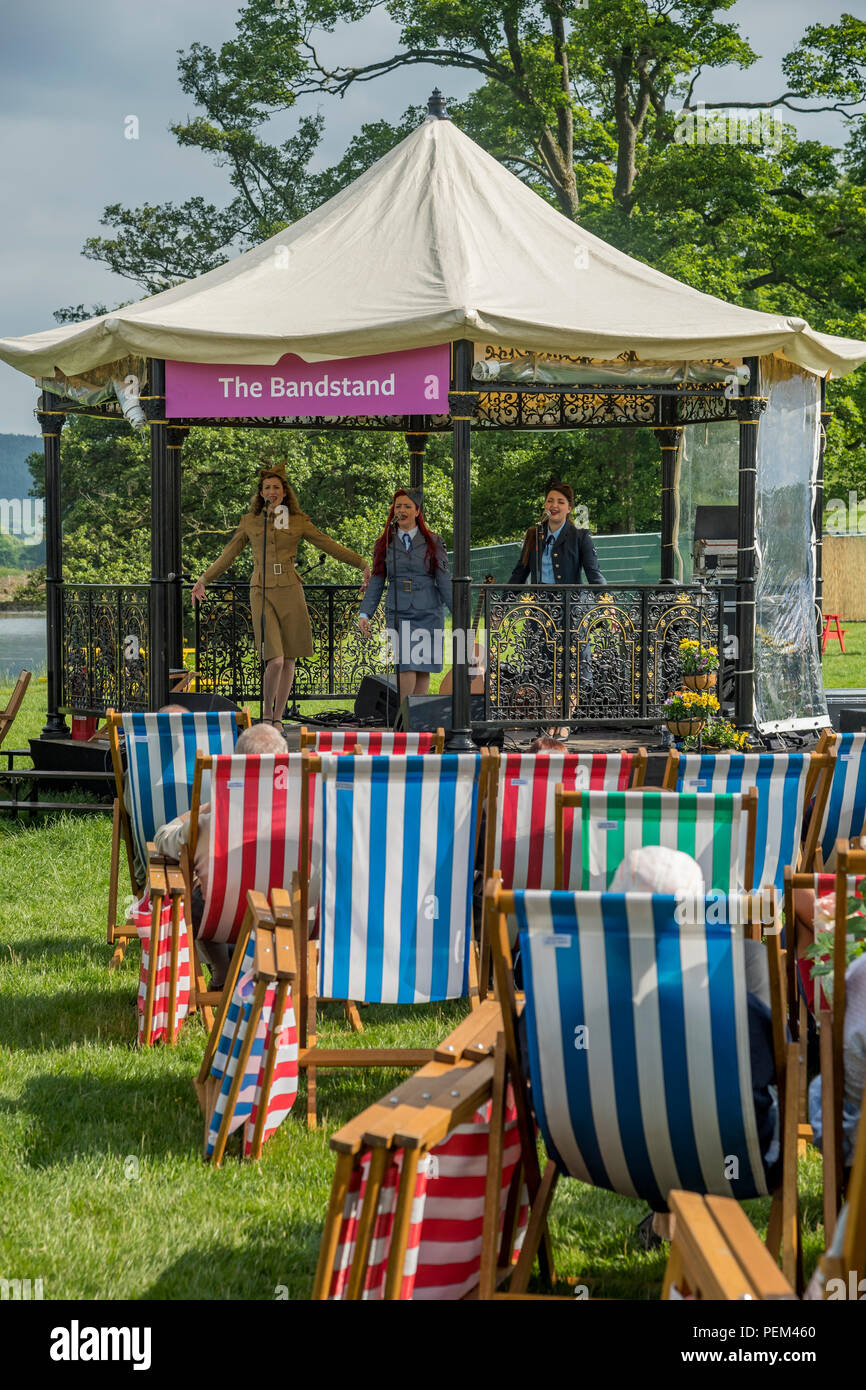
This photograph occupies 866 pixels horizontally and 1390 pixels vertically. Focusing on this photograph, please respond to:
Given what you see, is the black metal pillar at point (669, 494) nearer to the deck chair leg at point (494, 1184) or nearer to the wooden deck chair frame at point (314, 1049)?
the wooden deck chair frame at point (314, 1049)

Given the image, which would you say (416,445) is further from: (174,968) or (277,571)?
(174,968)

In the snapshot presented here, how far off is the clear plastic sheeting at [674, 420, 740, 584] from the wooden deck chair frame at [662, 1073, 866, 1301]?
11477 millimetres

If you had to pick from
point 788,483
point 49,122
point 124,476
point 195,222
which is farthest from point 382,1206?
point 195,222

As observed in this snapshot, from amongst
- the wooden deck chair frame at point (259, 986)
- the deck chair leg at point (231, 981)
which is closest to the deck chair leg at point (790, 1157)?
the wooden deck chair frame at point (259, 986)

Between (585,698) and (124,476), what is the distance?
61.9 ft

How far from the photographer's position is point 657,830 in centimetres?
428

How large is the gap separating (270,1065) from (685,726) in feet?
19.8

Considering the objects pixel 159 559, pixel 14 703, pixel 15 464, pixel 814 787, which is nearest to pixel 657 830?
pixel 814 787

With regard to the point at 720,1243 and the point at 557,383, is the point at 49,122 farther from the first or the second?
the point at 720,1243

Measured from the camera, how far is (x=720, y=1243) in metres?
2.07

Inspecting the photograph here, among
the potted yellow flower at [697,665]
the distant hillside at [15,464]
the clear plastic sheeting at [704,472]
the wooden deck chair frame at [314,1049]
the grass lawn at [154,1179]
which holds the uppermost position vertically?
the distant hillside at [15,464]

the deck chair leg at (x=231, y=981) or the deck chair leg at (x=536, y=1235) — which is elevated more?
the deck chair leg at (x=231, y=981)

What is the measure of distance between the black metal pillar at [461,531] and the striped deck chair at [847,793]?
3.51 m

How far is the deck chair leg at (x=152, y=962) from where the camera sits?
191 inches
